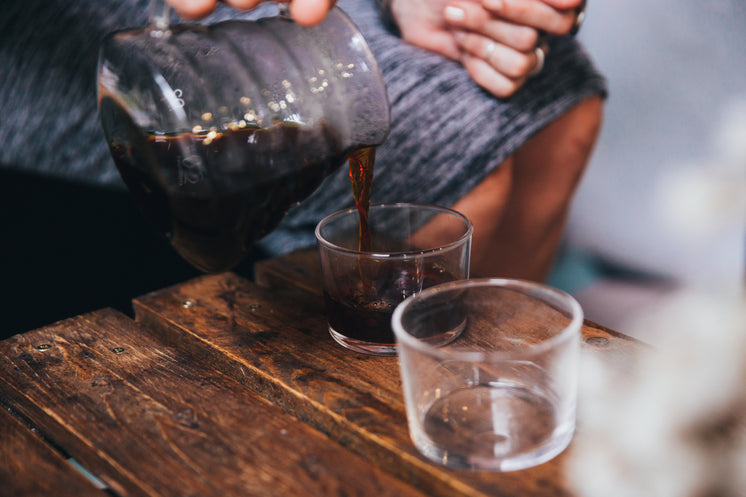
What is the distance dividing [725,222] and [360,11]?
1.01m

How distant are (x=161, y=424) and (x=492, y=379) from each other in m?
0.27

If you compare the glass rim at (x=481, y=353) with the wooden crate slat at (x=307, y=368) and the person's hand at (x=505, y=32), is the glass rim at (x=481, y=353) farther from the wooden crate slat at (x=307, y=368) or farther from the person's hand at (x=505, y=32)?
the person's hand at (x=505, y=32)

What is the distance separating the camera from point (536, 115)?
113cm

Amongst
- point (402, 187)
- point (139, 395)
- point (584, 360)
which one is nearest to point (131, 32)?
point (139, 395)

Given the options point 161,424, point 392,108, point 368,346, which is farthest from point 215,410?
point 392,108

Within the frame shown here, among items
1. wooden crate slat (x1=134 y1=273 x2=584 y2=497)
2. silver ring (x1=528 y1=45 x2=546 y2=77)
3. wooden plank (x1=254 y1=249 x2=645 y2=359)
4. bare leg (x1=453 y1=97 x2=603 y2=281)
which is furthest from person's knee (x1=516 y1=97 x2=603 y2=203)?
wooden crate slat (x1=134 y1=273 x2=584 y2=497)

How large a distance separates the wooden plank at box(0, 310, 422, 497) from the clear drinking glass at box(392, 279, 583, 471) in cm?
6

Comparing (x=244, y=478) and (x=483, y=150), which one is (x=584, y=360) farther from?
(x=483, y=150)

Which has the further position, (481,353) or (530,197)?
(530,197)

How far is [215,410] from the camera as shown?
60 cm

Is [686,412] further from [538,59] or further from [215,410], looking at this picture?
[538,59]

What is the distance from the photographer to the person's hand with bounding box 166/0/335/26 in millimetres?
642

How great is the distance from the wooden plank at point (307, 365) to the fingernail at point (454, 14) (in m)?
0.43

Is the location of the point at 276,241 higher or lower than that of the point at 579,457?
lower
